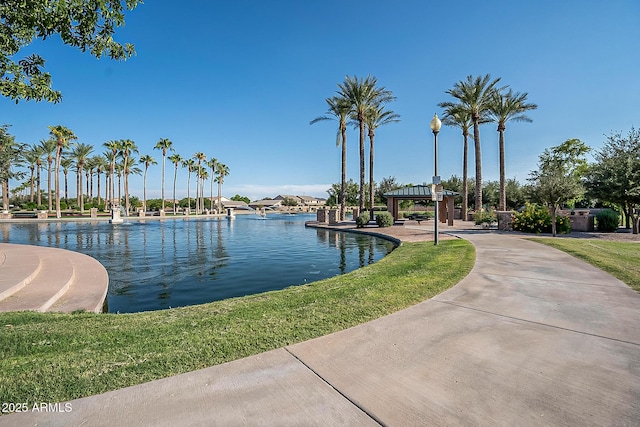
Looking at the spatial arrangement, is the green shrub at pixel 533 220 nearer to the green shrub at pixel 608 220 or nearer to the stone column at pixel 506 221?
the stone column at pixel 506 221

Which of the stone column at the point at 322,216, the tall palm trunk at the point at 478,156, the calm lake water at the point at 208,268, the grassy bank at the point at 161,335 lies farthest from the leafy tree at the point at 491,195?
the grassy bank at the point at 161,335

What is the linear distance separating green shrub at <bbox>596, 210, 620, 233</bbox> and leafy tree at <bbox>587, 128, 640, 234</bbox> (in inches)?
35.9

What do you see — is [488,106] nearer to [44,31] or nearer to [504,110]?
[504,110]

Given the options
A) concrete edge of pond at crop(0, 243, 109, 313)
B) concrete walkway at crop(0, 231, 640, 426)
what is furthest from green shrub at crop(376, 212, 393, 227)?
concrete walkway at crop(0, 231, 640, 426)

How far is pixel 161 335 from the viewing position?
4.14 meters

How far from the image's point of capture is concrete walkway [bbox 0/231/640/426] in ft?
8.05

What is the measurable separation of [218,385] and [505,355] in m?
3.01

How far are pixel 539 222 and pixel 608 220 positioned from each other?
4.13 m

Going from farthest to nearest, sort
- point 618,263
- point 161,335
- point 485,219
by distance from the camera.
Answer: point 485,219, point 618,263, point 161,335

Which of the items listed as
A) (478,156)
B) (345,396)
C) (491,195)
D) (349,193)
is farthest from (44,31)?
(349,193)

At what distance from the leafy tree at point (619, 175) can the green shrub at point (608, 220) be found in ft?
2.99

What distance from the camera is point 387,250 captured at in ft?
52.1

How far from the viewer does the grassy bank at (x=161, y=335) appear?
3.00 meters

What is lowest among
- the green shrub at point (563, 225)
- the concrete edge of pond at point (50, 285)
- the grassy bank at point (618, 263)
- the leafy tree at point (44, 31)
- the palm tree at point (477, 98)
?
the concrete edge of pond at point (50, 285)
